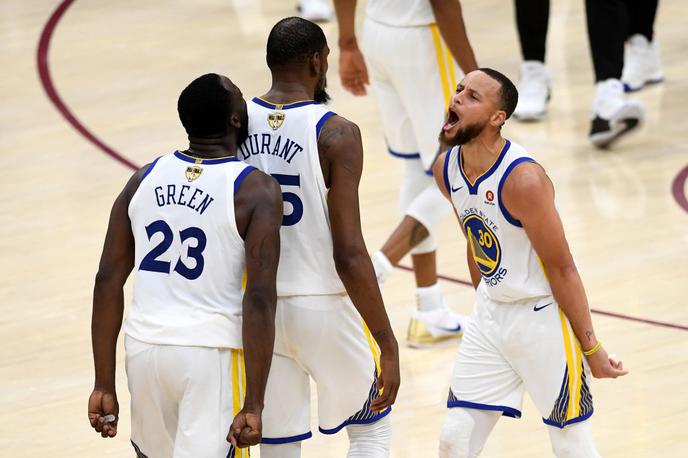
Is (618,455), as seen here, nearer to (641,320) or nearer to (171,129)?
(641,320)

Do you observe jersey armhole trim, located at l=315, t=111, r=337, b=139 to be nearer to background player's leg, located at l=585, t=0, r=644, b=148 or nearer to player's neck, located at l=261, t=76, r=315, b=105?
player's neck, located at l=261, t=76, r=315, b=105

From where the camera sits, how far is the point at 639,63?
8492 millimetres

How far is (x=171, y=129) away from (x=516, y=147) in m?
4.78

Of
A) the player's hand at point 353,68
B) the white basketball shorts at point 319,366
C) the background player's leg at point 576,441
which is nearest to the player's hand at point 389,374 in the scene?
Answer: the white basketball shorts at point 319,366

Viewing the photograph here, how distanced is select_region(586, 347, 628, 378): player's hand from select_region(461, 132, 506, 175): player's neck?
22.7 inches

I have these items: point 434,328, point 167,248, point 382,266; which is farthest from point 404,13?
point 167,248

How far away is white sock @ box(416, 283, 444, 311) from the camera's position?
5.43 metres

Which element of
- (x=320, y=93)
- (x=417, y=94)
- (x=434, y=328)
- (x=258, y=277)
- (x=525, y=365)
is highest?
(x=320, y=93)

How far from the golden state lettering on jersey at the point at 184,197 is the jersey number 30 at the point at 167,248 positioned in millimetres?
50

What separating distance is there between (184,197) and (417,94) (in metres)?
2.31

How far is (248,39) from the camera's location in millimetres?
9789

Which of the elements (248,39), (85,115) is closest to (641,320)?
(85,115)

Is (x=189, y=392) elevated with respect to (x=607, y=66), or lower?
elevated

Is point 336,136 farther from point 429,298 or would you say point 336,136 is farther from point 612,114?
point 612,114
